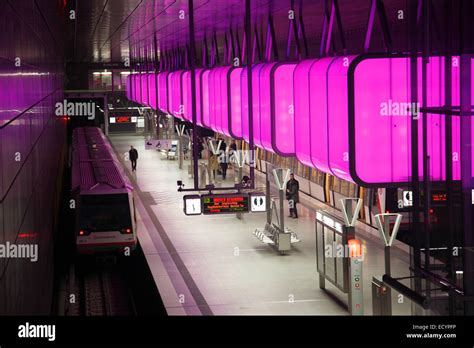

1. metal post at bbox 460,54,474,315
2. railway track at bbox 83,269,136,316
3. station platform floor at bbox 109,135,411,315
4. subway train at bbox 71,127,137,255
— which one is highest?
metal post at bbox 460,54,474,315

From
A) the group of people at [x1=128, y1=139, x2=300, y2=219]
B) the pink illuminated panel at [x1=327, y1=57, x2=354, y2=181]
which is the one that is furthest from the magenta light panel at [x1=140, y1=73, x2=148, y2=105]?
the pink illuminated panel at [x1=327, y1=57, x2=354, y2=181]

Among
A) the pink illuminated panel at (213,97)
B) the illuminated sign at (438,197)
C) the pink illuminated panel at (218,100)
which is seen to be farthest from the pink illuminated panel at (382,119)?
the pink illuminated panel at (213,97)

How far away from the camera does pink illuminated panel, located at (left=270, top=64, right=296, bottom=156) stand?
Result: 7.82m

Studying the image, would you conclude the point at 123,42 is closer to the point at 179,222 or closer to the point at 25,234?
the point at 179,222

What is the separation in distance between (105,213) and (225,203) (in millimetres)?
6983

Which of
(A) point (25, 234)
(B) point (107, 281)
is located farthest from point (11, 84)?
(B) point (107, 281)

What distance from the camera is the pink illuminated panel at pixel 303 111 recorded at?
6664mm

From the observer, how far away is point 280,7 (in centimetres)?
1266

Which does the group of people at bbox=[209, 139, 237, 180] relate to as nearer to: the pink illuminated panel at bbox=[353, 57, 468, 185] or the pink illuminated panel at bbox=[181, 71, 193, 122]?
the pink illuminated panel at bbox=[181, 71, 193, 122]

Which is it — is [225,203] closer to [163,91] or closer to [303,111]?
[303,111]

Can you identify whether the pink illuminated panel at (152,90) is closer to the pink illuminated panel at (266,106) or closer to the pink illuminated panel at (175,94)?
the pink illuminated panel at (175,94)

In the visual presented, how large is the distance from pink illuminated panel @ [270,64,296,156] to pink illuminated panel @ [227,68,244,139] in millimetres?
2697

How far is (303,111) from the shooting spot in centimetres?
686

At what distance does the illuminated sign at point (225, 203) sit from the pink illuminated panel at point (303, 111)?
479 centimetres
